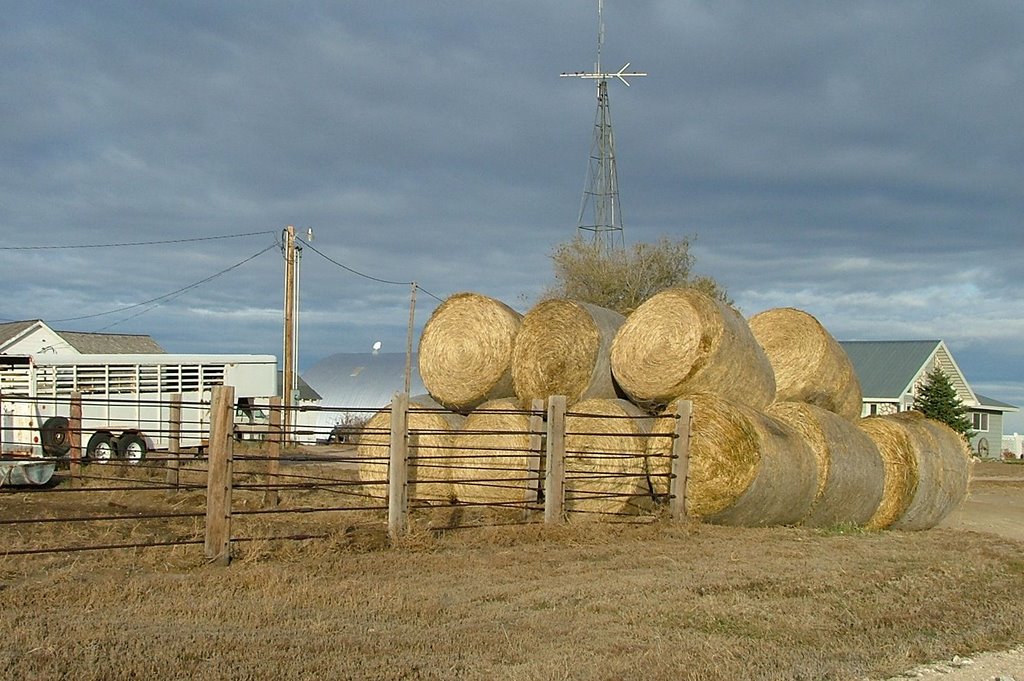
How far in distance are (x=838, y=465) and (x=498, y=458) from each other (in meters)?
3.69

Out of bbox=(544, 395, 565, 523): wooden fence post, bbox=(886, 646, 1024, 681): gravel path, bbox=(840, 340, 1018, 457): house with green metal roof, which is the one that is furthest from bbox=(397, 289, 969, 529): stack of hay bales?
bbox=(840, 340, 1018, 457): house with green metal roof

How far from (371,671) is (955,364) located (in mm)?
41288

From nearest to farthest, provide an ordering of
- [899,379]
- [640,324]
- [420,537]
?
[420,537] → [640,324] → [899,379]

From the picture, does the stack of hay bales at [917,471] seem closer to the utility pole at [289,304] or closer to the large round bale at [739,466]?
the large round bale at [739,466]

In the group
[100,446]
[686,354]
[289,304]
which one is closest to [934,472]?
[686,354]

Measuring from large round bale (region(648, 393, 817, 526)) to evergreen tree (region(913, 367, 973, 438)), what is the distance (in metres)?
26.2

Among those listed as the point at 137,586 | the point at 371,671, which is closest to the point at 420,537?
the point at 137,586

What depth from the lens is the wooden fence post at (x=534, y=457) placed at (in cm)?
1157

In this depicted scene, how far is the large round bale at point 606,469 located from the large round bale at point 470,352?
1.57 meters

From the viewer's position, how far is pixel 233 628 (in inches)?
239

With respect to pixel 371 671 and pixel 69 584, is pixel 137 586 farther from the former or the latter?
pixel 371 671

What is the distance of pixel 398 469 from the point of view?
9.84 metres

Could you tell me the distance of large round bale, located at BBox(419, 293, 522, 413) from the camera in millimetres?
12922

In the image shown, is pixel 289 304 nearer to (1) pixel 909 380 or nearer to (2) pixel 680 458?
(2) pixel 680 458
